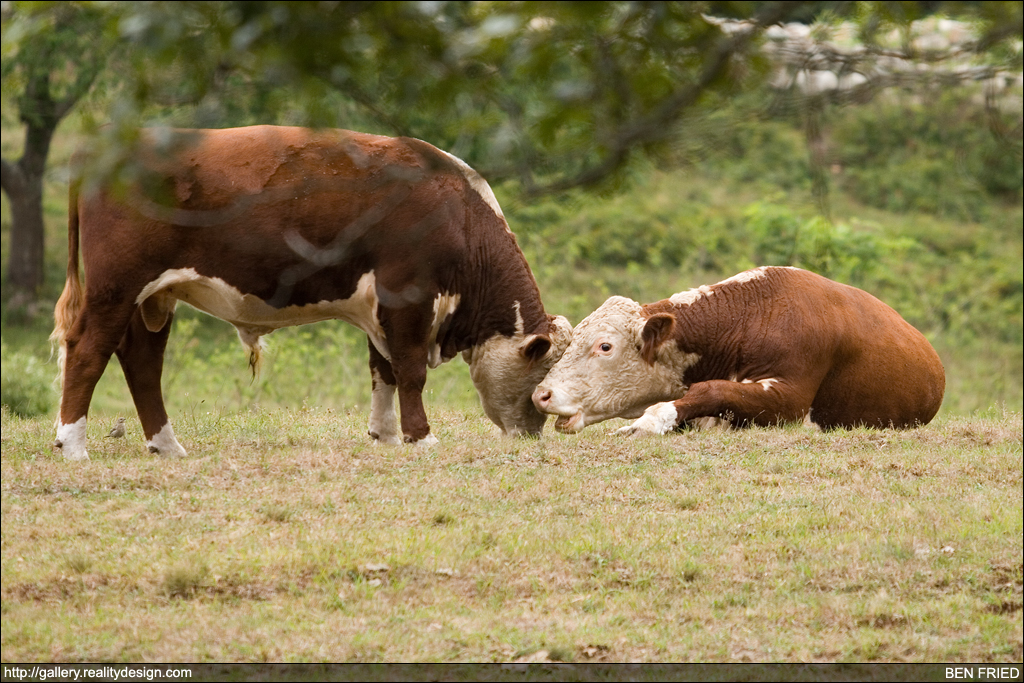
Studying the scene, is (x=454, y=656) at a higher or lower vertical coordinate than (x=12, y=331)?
higher

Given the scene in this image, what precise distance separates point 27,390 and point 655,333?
902 centimetres

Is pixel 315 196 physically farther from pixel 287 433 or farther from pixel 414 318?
pixel 287 433

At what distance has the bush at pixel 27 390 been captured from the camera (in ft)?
49.2

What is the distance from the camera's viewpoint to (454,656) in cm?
540

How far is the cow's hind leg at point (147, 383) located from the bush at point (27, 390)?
672 cm

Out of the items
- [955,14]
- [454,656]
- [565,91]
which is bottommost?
[454,656]

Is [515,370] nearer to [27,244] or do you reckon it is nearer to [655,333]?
[655,333]

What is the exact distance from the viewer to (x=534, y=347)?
9.70 m

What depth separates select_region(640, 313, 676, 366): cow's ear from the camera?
984cm

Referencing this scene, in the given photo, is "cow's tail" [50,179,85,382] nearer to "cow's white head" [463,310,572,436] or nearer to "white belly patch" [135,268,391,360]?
"white belly patch" [135,268,391,360]

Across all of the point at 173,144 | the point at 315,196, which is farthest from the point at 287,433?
the point at 173,144

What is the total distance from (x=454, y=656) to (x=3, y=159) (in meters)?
18.0

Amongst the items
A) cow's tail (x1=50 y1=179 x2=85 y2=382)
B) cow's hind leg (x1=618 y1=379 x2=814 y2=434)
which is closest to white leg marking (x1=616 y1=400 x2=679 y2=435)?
cow's hind leg (x1=618 y1=379 x2=814 y2=434)

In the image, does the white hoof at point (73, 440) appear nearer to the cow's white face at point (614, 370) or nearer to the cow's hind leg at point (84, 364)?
the cow's hind leg at point (84, 364)
